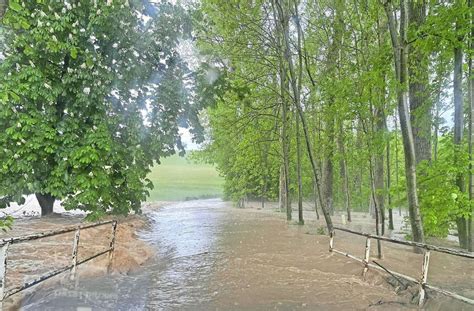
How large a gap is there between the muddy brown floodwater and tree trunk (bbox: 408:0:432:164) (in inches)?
141

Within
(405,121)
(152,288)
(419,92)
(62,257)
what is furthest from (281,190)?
(152,288)

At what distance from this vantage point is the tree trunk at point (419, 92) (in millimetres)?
10445

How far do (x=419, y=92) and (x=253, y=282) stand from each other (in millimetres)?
7425

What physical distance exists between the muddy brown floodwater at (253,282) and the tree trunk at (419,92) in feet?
11.7

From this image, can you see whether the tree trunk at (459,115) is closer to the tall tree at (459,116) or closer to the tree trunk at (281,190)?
the tall tree at (459,116)

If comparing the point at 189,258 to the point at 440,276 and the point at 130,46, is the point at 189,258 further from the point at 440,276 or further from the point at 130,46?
the point at 130,46

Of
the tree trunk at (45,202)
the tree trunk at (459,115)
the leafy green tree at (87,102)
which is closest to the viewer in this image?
→ the tree trunk at (459,115)

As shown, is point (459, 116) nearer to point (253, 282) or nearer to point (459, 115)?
point (459, 115)

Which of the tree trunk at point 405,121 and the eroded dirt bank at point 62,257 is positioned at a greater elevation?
the tree trunk at point 405,121

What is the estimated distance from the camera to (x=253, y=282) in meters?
6.60

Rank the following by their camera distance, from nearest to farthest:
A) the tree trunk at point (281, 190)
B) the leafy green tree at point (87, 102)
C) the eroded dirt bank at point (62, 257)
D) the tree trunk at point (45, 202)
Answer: the eroded dirt bank at point (62, 257) → the leafy green tree at point (87, 102) → the tree trunk at point (45, 202) → the tree trunk at point (281, 190)

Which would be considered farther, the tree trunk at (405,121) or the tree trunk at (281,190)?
the tree trunk at (281,190)

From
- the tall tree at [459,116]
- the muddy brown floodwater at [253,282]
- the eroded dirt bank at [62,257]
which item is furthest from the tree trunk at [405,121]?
the eroded dirt bank at [62,257]

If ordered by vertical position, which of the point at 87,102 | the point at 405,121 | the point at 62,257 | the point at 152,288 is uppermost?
the point at 87,102
